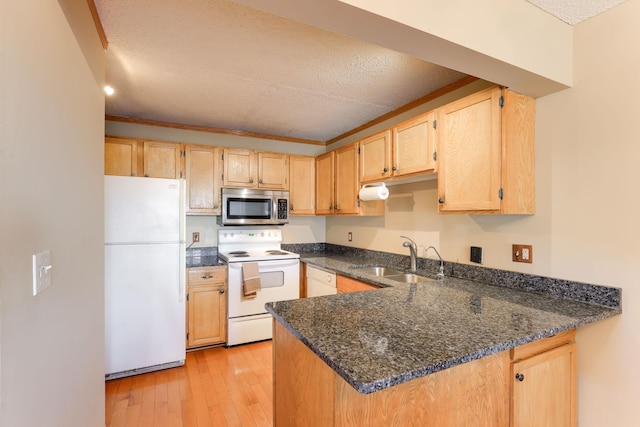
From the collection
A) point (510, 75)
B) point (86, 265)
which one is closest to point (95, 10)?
point (86, 265)

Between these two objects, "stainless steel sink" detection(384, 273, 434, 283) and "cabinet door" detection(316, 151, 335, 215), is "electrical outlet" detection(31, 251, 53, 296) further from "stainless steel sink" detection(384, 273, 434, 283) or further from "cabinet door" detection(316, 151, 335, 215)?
"cabinet door" detection(316, 151, 335, 215)

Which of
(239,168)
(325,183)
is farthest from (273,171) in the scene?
(325,183)

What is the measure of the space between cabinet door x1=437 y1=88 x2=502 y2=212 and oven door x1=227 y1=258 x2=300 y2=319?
1.83 metres

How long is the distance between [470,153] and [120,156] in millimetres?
3033

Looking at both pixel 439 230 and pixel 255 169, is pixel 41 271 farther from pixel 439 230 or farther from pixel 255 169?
pixel 255 169

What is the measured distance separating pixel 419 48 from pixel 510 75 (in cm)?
57

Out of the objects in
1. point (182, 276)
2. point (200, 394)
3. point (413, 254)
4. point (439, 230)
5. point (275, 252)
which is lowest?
point (200, 394)

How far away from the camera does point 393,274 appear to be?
273 centimetres

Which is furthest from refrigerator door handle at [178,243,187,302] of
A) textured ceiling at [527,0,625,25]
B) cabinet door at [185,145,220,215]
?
textured ceiling at [527,0,625,25]

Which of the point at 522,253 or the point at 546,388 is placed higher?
the point at 522,253

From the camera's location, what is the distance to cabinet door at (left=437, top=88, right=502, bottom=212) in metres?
1.70

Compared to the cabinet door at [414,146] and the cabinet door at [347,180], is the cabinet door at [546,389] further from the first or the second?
the cabinet door at [347,180]

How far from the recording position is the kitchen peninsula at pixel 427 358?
3.15 feet

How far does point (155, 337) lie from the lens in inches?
101
